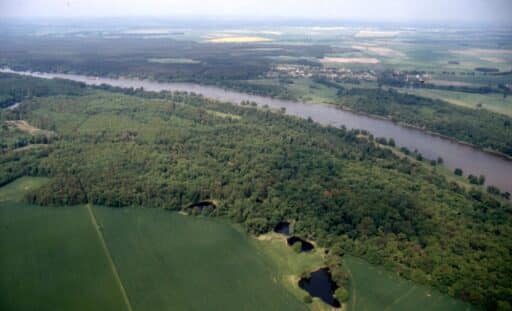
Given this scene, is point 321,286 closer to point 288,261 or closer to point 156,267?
point 288,261

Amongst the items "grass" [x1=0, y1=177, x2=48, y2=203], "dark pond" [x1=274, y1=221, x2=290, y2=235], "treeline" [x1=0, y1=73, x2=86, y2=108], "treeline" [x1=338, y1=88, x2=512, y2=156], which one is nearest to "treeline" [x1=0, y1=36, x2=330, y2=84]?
"treeline" [x1=0, y1=73, x2=86, y2=108]

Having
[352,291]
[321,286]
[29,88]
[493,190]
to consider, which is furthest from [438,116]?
[29,88]

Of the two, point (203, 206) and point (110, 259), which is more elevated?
point (203, 206)

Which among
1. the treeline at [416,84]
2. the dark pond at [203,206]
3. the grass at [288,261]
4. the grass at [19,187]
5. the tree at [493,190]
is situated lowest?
the grass at [288,261]

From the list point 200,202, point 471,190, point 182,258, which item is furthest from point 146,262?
point 471,190

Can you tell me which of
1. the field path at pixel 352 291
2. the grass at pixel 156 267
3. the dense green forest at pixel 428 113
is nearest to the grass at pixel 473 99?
the dense green forest at pixel 428 113

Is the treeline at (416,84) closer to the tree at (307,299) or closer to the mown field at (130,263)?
the mown field at (130,263)
